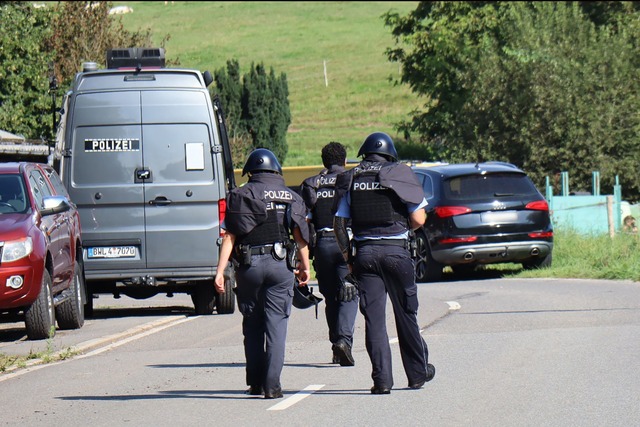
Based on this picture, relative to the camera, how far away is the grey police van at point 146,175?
15.3 metres

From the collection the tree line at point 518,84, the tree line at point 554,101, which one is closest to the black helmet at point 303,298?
the tree line at point 518,84

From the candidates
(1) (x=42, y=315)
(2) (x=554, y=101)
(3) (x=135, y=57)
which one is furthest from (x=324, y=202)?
(2) (x=554, y=101)

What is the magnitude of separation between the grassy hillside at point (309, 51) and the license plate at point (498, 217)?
37328 mm

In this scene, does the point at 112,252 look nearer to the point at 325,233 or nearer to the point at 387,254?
the point at 325,233

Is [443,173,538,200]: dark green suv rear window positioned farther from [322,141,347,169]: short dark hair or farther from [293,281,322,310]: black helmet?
[293,281,322,310]: black helmet

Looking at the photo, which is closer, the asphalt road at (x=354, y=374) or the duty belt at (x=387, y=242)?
the asphalt road at (x=354, y=374)

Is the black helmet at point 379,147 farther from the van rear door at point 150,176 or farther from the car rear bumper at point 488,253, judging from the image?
the car rear bumper at point 488,253

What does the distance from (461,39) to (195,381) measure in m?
39.2

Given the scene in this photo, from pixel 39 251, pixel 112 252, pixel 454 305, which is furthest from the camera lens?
pixel 454 305

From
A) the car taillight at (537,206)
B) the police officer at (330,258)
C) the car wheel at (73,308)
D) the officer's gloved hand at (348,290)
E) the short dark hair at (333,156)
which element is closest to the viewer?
the officer's gloved hand at (348,290)

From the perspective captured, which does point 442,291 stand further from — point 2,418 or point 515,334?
point 2,418

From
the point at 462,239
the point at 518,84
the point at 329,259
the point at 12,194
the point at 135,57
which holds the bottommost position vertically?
the point at 462,239

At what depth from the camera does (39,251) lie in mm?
13227

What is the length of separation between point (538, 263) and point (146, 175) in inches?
315
